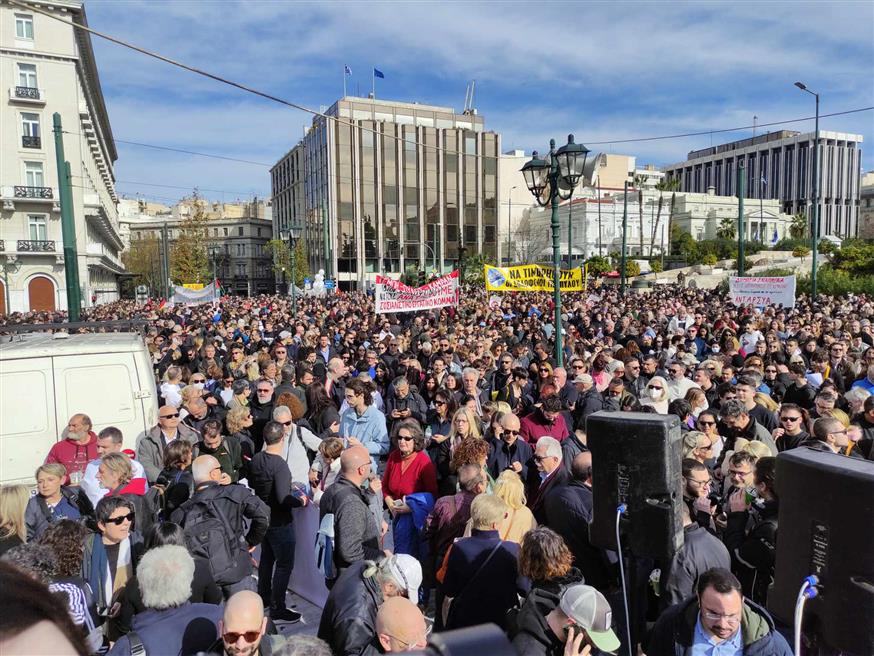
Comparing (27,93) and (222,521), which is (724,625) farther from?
(27,93)

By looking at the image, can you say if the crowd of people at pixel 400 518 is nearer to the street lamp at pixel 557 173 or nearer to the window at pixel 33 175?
the street lamp at pixel 557 173

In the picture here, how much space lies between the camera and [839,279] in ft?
115

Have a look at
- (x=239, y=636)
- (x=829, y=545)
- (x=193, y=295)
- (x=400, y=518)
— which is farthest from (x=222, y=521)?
(x=193, y=295)

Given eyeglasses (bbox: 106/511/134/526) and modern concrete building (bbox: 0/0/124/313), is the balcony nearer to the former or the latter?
modern concrete building (bbox: 0/0/124/313)

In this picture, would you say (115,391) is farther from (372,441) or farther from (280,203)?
(280,203)

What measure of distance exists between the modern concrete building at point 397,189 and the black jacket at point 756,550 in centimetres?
7040

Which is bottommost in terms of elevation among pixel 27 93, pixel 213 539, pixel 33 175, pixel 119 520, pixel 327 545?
pixel 327 545

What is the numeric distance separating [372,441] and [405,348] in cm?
611

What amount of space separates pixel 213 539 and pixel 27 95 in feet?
147

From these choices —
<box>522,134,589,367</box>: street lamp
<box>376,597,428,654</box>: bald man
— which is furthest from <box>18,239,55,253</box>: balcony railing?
<box>376,597,428,654</box>: bald man

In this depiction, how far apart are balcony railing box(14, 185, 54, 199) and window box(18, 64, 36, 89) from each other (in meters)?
6.00

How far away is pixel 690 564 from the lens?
3.45 meters

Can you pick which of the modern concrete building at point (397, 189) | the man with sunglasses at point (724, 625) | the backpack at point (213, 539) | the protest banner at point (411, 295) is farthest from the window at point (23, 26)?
the man with sunglasses at point (724, 625)

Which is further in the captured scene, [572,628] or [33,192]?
[33,192]
